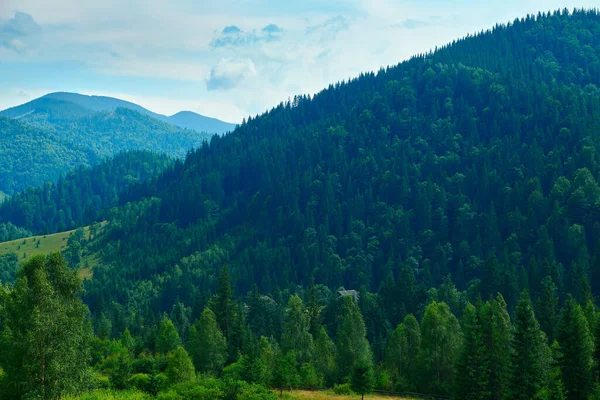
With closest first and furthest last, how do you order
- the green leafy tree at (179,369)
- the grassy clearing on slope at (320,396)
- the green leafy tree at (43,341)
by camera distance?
the green leafy tree at (43,341) → the grassy clearing on slope at (320,396) → the green leafy tree at (179,369)

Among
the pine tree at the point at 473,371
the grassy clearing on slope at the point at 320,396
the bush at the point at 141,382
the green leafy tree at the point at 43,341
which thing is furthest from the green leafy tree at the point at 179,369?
the pine tree at the point at 473,371

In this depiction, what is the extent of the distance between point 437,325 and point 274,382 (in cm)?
2537

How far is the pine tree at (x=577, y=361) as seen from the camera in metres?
62.4

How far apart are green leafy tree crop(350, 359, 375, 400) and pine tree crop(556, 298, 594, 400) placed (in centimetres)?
2081

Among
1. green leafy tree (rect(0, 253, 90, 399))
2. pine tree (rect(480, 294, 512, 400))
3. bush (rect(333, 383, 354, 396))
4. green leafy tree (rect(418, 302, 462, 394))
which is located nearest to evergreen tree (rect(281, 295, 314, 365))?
bush (rect(333, 383, 354, 396))

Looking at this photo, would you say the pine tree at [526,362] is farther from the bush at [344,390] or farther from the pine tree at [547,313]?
the pine tree at [547,313]

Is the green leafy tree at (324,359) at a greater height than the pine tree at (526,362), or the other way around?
the pine tree at (526,362)

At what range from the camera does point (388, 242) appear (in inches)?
7579

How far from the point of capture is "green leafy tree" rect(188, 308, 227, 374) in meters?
93.9

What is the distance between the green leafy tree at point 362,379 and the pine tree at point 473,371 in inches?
382

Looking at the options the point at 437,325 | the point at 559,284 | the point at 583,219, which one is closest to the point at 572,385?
the point at 437,325

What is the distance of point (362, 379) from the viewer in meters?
69.7

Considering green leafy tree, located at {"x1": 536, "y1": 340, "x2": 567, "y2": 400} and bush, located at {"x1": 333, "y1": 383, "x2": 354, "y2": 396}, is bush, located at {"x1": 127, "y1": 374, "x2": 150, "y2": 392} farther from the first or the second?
green leafy tree, located at {"x1": 536, "y1": 340, "x2": 567, "y2": 400}

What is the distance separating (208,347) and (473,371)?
44.3 meters
